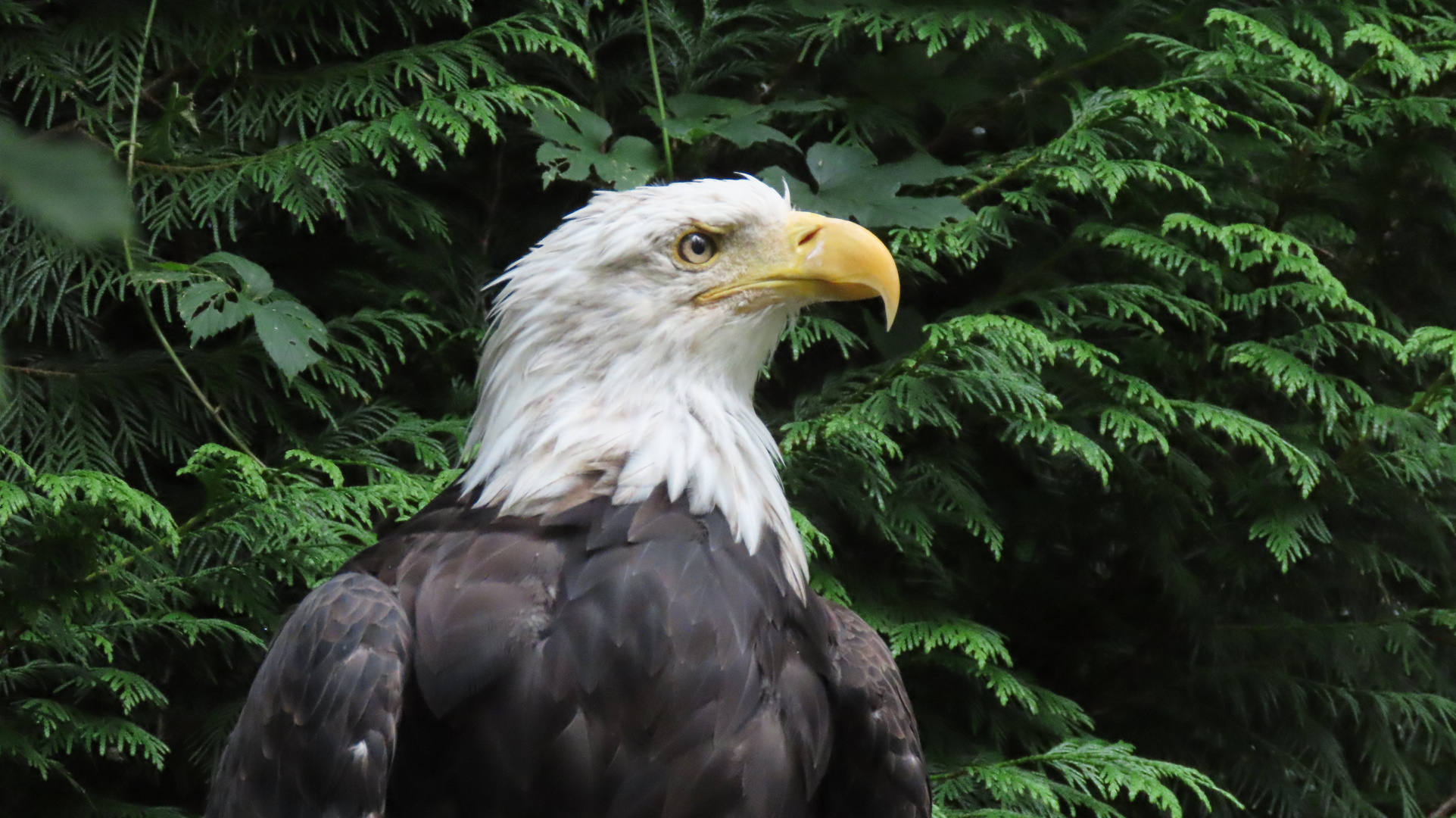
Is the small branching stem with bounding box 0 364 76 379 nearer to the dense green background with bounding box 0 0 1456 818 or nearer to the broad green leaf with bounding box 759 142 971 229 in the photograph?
the dense green background with bounding box 0 0 1456 818

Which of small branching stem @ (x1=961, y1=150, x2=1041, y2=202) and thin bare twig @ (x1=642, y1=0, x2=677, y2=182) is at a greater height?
thin bare twig @ (x1=642, y1=0, x2=677, y2=182)

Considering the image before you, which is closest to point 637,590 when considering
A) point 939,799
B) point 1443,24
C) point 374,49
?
point 939,799

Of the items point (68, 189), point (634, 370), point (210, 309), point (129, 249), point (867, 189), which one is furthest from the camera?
point (867, 189)

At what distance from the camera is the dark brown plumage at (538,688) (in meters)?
1.94

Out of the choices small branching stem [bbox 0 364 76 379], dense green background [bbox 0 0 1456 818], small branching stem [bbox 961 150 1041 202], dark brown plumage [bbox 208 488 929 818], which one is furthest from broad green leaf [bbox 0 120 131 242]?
small branching stem [bbox 961 150 1041 202]

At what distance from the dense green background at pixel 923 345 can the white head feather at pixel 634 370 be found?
64cm

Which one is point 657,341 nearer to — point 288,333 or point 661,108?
point 288,333

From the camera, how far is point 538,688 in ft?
6.47

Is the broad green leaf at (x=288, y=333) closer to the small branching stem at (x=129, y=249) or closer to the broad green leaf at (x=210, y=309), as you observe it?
the broad green leaf at (x=210, y=309)

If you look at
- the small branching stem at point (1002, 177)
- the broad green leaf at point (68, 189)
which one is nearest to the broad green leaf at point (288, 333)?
the small branching stem at point (1002, 177)

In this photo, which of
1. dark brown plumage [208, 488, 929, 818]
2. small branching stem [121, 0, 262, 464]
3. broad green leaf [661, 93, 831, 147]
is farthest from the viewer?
broad green leaf [661, 93, 831, 147]

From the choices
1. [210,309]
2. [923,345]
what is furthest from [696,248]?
[210,309]

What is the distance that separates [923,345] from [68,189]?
→ 265 centimetres

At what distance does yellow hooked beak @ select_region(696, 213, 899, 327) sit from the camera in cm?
230
